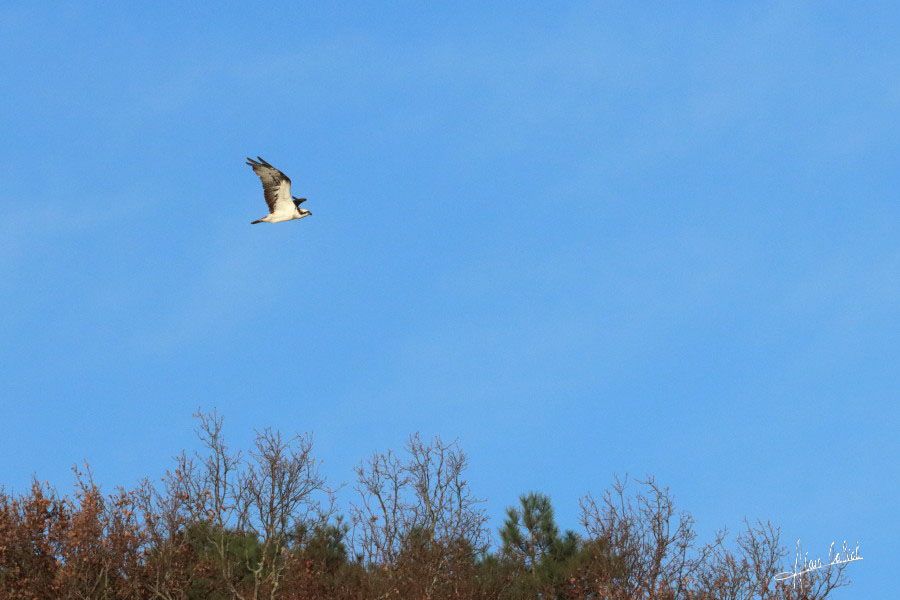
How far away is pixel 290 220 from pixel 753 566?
1395cm

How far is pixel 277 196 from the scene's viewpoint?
103 ft

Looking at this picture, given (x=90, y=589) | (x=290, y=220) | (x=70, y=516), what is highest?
(x=290, y=220)

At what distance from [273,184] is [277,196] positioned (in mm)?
323

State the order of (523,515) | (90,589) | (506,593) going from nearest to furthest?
(90,589), (506,593), (523,515)

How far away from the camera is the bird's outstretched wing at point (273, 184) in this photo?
31.0 metres

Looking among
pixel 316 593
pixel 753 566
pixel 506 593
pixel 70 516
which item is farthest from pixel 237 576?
pixel 753 566

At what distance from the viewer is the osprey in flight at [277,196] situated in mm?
31094

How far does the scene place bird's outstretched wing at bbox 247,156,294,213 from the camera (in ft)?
102

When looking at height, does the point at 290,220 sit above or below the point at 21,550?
above

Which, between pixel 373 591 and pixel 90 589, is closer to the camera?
pixel 90 589

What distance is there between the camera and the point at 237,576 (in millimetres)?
34000

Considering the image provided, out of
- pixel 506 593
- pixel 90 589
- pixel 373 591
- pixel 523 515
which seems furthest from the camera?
pixel 523 515

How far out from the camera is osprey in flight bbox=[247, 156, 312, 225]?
31094 mm

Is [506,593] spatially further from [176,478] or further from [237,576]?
[176,478]
